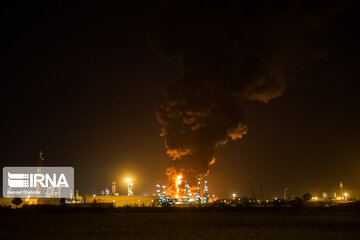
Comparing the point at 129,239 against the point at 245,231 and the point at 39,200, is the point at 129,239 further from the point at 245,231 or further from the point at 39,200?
the point at 39,200

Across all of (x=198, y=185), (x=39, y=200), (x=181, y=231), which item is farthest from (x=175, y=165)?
(x=181, y=231)

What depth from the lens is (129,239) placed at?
76.6ft

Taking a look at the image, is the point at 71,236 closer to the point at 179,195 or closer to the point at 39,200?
the point at 179,195

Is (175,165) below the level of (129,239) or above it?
above

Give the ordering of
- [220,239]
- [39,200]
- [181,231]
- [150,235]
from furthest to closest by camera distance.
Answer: [39,200] < [181,231] < [150,235] < [220,239]

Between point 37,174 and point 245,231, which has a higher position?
point 37,174

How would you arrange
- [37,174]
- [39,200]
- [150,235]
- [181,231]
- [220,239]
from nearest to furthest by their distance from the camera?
[220,239], [150,235], [181,231], [39,200], [37,174]

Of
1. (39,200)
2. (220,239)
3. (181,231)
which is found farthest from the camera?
(39,200)

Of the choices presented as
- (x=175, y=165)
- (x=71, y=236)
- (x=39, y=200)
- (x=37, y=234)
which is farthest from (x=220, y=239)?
(x=39, y=200)

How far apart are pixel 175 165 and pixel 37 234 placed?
55825mm

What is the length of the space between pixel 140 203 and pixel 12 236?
190ft

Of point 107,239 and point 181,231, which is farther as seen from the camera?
point 181,231

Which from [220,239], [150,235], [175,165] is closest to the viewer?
[220,239]

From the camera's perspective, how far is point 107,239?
23688 mm
